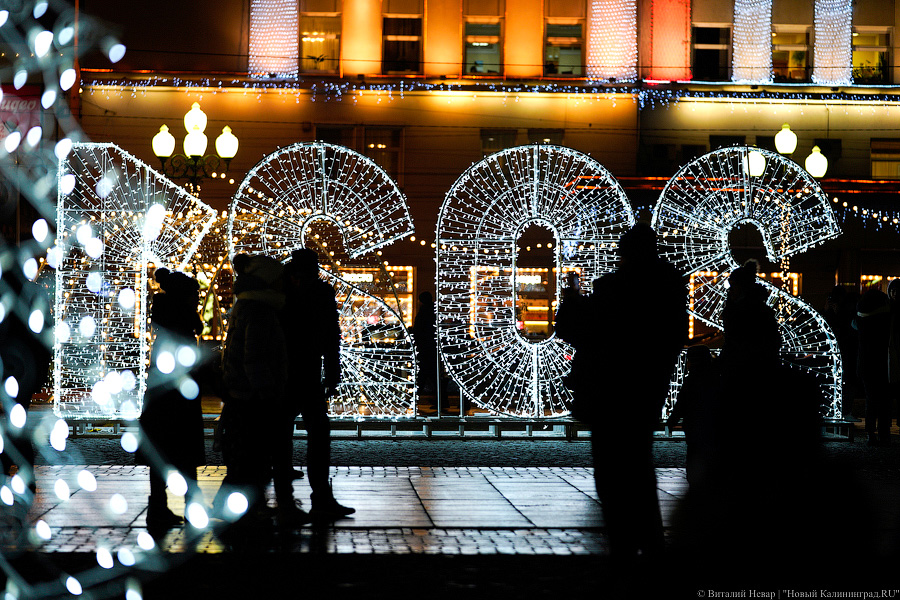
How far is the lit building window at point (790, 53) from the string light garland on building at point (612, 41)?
3.72 metres

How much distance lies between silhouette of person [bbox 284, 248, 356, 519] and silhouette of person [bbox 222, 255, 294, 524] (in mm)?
257

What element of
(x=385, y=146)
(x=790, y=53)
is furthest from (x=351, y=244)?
(x=790, y=53)

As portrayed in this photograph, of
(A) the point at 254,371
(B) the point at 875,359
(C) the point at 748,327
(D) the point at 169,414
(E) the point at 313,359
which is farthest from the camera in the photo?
(B) the point at 875,359

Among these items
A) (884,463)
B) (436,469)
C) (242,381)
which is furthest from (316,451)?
(884,463)

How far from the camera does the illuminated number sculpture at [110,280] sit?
1072 cm

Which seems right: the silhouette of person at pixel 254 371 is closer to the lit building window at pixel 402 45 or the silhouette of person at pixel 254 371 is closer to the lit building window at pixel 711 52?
the lit building window at pixel 402 45

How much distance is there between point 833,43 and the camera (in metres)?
25.9

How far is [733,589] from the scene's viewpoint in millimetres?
5215

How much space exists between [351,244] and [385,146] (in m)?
15.0

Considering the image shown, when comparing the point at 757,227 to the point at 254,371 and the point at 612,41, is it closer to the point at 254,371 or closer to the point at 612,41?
the point at 254,371

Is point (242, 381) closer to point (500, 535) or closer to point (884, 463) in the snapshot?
point (500, 535)

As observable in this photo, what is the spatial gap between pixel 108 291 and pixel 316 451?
4.90m

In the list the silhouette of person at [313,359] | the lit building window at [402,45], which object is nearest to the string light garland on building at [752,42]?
the lit building window at [402,45]

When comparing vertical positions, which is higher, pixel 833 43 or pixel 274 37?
pixel 833 43
